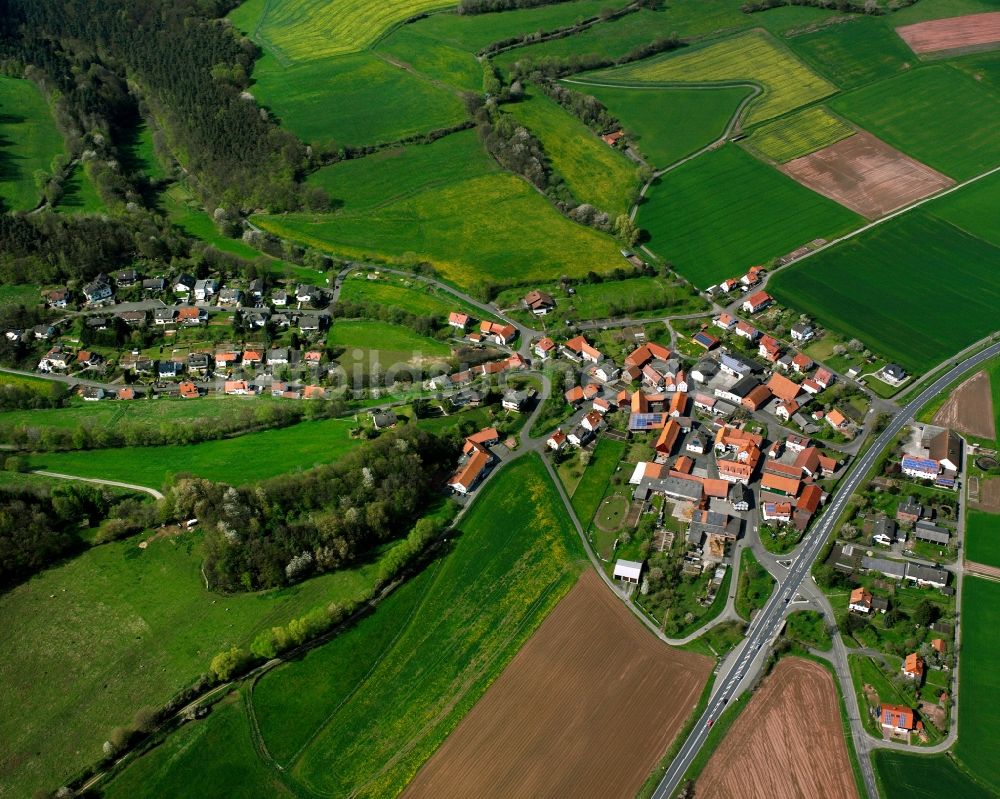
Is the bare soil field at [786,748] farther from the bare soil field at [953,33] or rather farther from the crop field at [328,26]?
the crop field at [328,26]

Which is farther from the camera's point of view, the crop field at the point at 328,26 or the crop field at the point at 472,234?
the crop field at the point at 328,26

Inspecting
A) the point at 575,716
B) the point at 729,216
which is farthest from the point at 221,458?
the point at 729,216

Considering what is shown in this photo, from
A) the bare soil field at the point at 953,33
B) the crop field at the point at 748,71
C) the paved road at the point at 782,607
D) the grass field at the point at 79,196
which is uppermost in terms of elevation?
the bare soil field at the point at 953,33

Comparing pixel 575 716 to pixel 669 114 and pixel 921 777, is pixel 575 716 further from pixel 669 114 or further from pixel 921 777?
pixel 669 114

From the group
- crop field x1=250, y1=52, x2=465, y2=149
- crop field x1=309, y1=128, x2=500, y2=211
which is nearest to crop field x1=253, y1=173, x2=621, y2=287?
crop field x1=309, y1=128, x2=500, y2=211

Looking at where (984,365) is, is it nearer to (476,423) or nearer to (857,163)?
(857,163)

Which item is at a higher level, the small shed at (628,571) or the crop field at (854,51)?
the crop field at (854,51)

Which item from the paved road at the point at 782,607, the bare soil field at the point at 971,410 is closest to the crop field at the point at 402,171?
the paved road at the point at 782,607
